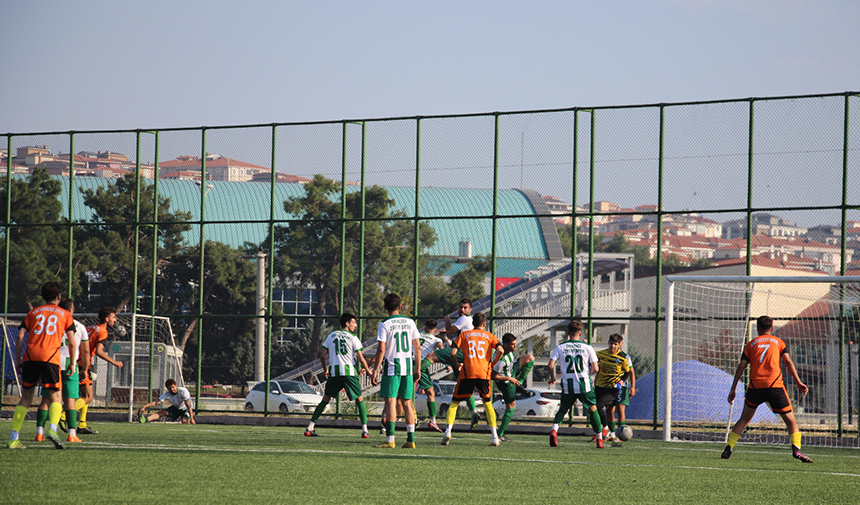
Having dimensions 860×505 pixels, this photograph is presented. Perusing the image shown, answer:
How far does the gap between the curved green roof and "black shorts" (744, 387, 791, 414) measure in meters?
7.89

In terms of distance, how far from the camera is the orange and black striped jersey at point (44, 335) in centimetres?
911

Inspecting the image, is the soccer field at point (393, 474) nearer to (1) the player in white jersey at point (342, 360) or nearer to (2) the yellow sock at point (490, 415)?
(2) the yellow sock at point (490, 415)

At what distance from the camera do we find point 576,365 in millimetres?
12188

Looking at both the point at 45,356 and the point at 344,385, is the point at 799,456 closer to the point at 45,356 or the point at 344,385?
the point at 344,385

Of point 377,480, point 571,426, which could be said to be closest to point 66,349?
point 377,480

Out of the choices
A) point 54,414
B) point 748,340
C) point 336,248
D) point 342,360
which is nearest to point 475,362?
point 342,360

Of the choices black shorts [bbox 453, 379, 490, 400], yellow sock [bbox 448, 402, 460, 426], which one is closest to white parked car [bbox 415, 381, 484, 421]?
black shorts [bbox 453, 379, 490, 400]

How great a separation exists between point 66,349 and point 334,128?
31.0ft

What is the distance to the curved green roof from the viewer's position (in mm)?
19062

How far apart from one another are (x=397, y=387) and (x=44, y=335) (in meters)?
3.75

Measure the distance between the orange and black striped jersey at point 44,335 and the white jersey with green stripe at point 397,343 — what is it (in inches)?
132

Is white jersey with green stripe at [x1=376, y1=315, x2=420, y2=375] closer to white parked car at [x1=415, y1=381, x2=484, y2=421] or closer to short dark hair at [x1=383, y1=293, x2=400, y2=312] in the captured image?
short dark hair at [x1=383, y1=293, x2=400, y2=312]

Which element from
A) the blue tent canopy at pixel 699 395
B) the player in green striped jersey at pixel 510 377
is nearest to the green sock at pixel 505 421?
the player in green striped jersey at pixel 510 377

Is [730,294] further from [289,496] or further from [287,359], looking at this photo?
[287,359]
